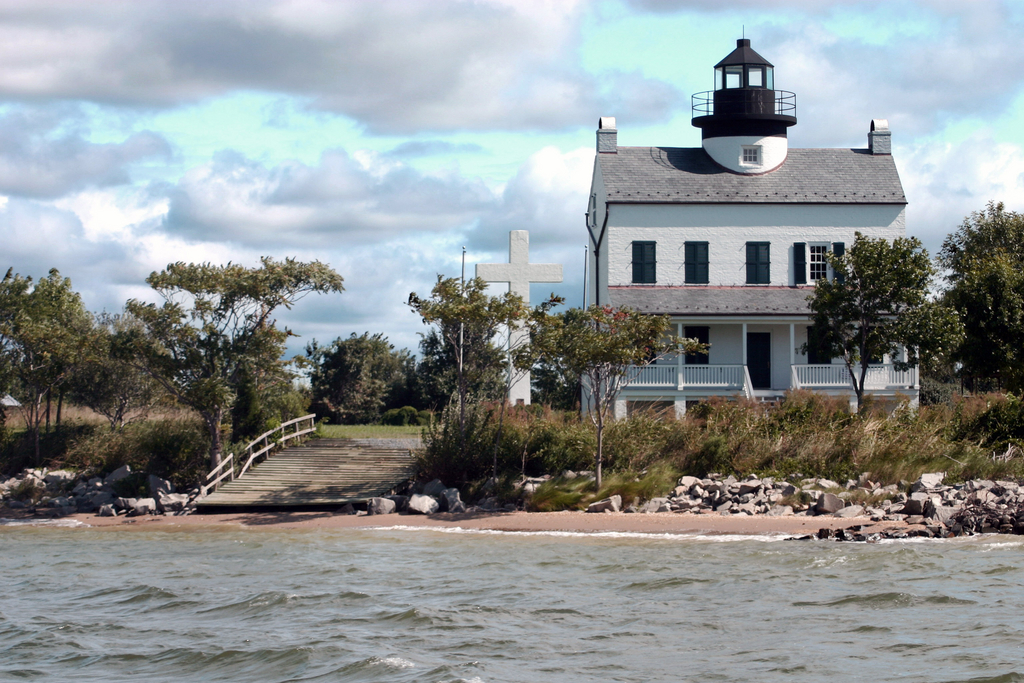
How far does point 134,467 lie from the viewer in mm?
24359

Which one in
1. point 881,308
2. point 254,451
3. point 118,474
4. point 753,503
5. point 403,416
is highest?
point 881,308

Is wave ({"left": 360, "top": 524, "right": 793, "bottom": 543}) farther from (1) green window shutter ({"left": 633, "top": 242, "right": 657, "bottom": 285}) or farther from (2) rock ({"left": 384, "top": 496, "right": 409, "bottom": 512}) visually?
(1) green window shutter ({"left": 633, "top": 242, "right": 657, "bottom": 285})

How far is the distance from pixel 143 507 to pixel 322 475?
405cm

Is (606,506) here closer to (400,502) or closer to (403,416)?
(400,502)

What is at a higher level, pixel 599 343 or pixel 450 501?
pixel 599 343

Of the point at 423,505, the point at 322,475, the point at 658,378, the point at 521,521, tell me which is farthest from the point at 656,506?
the point at 658,378

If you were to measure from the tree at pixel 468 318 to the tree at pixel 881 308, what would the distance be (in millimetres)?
9238

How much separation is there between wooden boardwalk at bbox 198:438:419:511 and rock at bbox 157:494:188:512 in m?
0.66

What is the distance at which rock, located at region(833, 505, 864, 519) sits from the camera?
62.2 ft

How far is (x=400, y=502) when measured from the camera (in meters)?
21.5

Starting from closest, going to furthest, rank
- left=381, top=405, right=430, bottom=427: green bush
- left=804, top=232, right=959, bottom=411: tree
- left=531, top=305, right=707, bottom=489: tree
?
left=531, top=305, right=707, bottom=489: tree, left=804, top=232, right=959, bottom=411: tree, left=381, top=405, right=430, bottom=427: green bush

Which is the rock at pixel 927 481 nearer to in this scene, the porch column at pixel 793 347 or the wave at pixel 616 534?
the wave at pixel 616 534

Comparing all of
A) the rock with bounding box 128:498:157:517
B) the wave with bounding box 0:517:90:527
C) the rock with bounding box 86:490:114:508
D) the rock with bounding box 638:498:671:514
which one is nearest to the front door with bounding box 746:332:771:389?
the rock with bounding box 638:498:671:514

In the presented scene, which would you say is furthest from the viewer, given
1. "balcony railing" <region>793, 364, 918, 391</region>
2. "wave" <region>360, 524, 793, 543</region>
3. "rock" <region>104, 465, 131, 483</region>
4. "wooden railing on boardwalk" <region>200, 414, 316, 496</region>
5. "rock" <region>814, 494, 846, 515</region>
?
"balcony railing" <region>793, 364, 918, 391</region>
